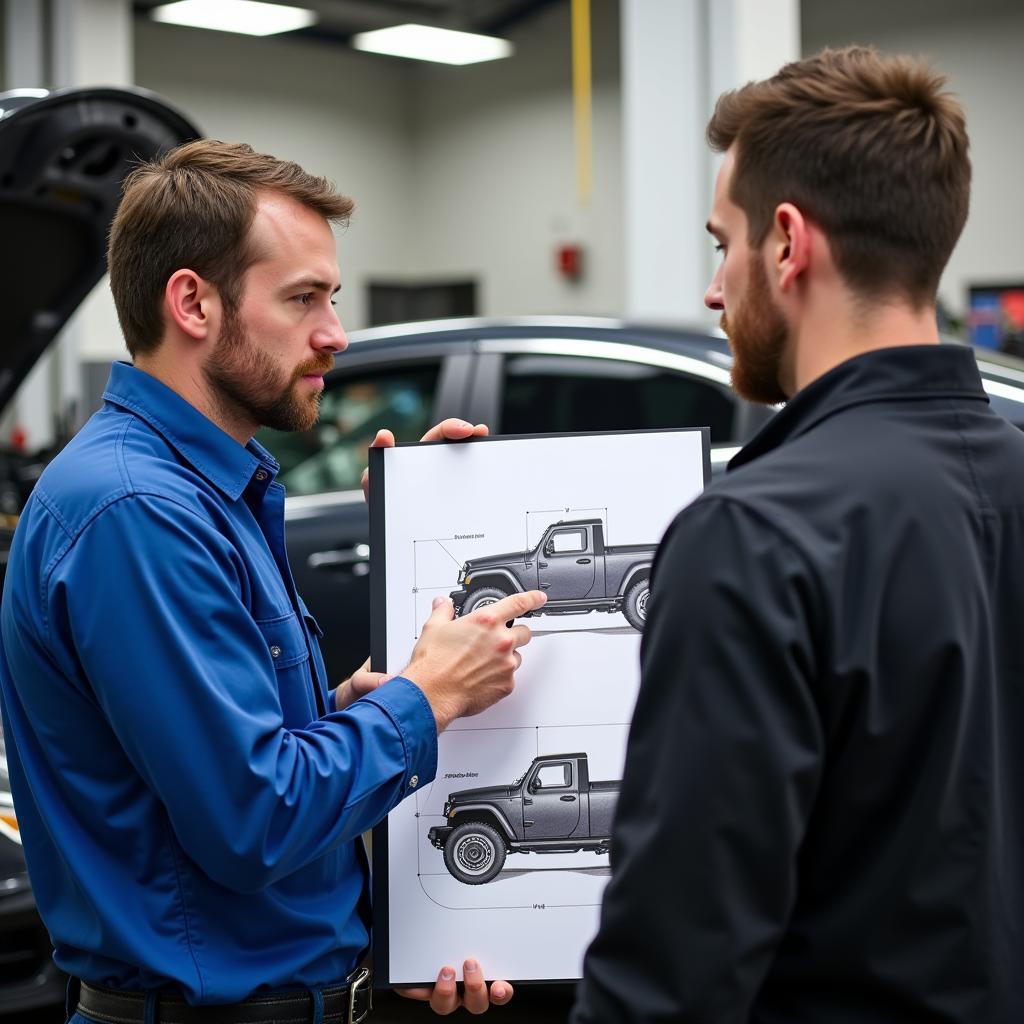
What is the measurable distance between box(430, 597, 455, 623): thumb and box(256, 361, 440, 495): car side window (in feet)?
7.85

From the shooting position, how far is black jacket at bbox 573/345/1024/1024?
1.00 m

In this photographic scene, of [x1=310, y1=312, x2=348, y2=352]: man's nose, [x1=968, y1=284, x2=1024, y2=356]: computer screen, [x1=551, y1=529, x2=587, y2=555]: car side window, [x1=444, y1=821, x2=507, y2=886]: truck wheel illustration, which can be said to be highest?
[x1=968, y1=284, x2=1024, y2=356]: computer screen

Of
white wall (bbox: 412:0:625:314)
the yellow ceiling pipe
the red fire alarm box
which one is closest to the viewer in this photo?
the yellow ceiling pipe

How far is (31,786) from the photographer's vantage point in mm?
1426

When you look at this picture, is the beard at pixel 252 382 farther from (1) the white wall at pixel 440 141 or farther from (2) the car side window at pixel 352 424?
(1) the white wall at pixel 440 141

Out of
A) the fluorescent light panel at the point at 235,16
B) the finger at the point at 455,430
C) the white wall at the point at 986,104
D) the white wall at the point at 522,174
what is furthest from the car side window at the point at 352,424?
the white wall at the point at 522,174

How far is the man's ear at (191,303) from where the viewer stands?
4.96ft

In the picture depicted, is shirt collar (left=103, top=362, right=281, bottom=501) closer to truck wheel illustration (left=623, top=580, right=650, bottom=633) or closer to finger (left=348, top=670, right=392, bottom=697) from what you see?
finger (left=348, top=670, right=392, bottom=697)

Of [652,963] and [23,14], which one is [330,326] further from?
[23,14]

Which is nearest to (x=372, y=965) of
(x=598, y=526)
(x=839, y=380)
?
(x=598, y=526)

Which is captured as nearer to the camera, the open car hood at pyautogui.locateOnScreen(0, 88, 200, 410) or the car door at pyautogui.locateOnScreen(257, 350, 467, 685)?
the open car hood at pyautogui.locateOnScreen(0, 88, 200, 410)

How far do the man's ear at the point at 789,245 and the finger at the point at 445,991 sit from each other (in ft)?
3.06

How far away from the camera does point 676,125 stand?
793cm

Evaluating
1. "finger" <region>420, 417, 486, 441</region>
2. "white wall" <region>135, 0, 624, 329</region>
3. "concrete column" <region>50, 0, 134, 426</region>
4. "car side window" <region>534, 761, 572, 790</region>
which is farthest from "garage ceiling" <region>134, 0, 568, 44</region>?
"car side window" <region>534, 761, 572, 790</region>
